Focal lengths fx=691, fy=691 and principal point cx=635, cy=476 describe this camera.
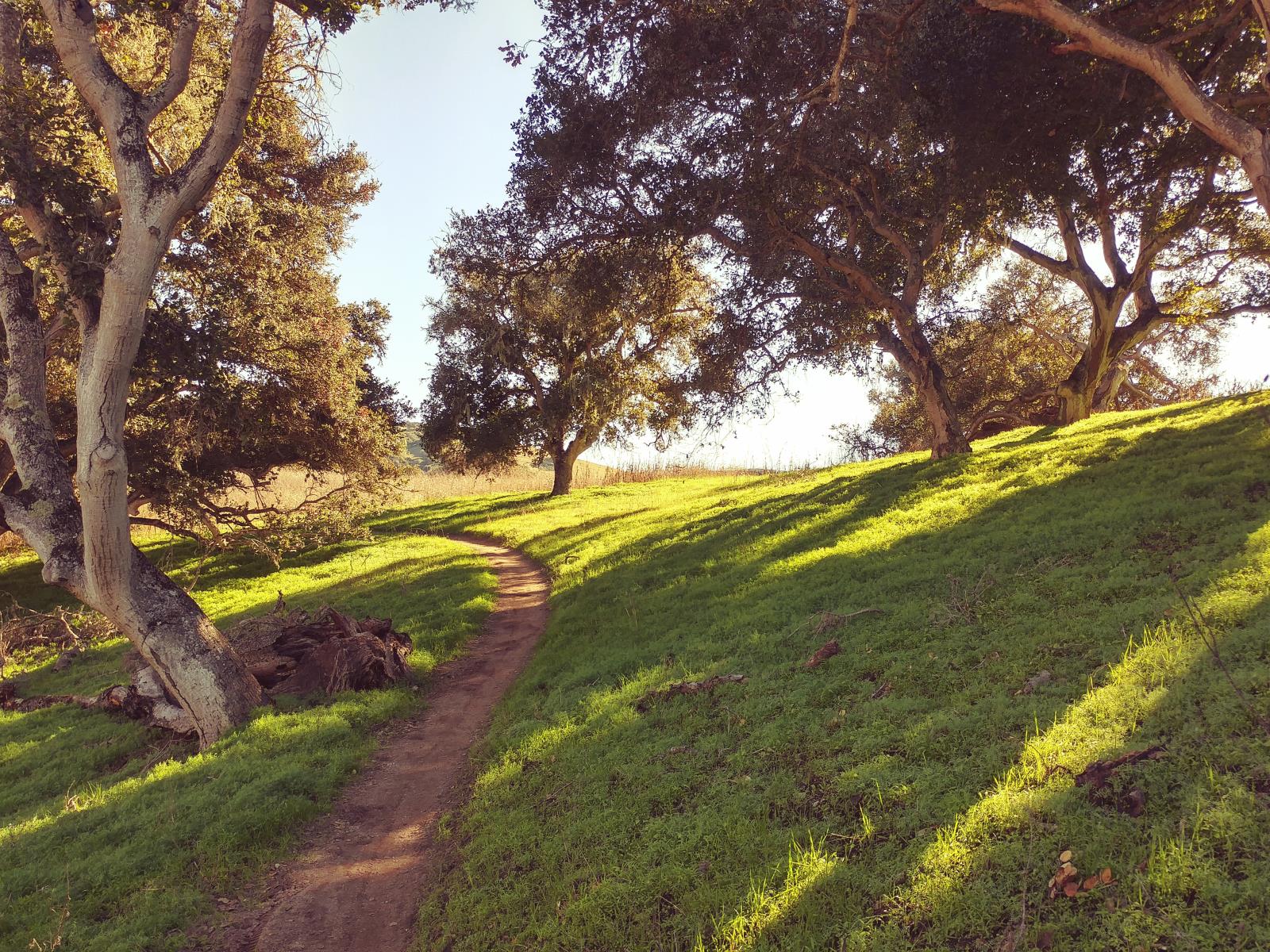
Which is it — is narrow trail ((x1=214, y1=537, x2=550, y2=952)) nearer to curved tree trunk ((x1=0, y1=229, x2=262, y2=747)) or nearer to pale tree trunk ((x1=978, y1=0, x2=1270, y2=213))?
curved tree trunk ((x1=0, y1=229, x2=262, y2=747))

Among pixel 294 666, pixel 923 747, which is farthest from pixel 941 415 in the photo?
pixel 294 666

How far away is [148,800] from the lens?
8.49 meters

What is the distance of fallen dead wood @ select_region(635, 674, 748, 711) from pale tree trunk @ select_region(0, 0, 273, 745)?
21.5 feet

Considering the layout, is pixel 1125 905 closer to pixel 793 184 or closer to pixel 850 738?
pixel 850 738

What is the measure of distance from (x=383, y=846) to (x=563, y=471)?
30.1 m

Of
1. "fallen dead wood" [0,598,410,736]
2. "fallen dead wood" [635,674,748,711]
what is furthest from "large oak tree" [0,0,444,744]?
"fallen dead wood" [635,674,748,711]

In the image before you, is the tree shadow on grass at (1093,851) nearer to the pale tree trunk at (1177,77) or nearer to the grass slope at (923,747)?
the grass slope at (923,747)

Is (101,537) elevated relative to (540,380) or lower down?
lower down

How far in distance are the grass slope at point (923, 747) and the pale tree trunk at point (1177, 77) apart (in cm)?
418

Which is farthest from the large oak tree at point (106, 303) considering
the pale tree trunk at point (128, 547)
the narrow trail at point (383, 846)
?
the narrow trail at point (383, 846)

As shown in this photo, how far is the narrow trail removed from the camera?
6.27m

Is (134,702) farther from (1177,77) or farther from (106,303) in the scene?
(1177,77)

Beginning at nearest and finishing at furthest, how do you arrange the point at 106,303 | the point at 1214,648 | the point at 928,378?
the point at 1214,648 < the point at 106,303 < the point at 928,378

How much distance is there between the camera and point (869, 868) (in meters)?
4.71
